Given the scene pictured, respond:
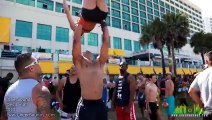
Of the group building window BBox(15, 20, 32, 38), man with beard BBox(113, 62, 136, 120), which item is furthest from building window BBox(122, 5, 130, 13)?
man with beard BBox(113, 62, 136, 120)

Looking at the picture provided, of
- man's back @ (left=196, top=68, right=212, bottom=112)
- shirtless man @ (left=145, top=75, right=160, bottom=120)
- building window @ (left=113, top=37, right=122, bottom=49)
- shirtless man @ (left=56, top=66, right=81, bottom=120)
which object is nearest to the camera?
man's back @ (left=196, top=68, right=212, bottom=112)

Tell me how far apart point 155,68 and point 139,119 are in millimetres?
38780

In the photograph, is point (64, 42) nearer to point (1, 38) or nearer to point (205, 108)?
point (1, 38)

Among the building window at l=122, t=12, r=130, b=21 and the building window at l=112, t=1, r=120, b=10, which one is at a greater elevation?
the building window at l=112, t=1, r=120, b=10

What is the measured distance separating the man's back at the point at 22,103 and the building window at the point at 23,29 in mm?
34959

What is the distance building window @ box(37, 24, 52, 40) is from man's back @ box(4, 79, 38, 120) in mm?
37303

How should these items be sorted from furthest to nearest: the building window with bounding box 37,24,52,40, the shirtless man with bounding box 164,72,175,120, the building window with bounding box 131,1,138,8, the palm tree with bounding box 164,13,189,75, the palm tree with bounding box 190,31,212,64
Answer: the building window with bounding box 131,1,138,8, the palm tree with bounding box 190,31,212,64, the building window with bounding box 37,24,52,40, the palm tree with bounding box 164,13,189,75, the shirtless man with bounding box 164,72,175,120

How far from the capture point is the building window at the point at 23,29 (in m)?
36.4

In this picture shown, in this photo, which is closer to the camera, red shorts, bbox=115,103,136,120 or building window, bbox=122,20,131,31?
red shorts, bbox=115,103,136,120

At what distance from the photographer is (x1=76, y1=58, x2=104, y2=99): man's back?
12.2 feet

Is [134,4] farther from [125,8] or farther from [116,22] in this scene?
[116,22]

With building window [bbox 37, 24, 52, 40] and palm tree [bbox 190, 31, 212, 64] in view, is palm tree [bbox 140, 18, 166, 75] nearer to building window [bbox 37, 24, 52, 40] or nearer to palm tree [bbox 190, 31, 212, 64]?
palm tree [bbox 190, 31, 212, 64]

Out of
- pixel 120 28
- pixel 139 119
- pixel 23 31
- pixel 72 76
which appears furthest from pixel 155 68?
pixel 72 76

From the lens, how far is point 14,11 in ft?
120
